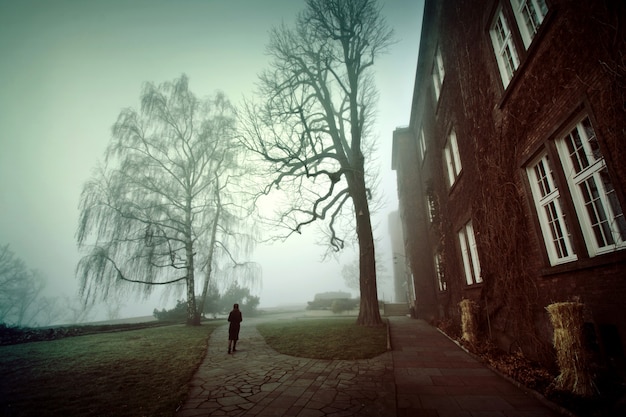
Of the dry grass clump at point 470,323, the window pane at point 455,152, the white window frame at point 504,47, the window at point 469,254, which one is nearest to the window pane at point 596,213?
the white window frame at point 504,47

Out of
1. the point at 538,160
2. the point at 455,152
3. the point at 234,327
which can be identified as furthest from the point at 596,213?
the point at 234,327

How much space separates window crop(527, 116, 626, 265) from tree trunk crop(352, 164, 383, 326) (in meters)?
7.10

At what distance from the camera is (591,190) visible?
3.84 meters

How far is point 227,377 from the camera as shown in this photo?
17.8 ft

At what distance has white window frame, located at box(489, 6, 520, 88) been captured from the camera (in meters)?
5.54

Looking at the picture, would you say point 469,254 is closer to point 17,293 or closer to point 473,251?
point 473,251

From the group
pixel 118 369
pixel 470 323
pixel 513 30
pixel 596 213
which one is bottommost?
pixel 118 369

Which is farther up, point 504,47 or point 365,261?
point 504,47

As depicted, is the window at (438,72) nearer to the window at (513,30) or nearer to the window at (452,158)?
the window at (452,158)

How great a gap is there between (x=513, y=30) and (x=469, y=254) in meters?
6.61

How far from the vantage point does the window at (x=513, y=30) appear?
→ 15.7 ft

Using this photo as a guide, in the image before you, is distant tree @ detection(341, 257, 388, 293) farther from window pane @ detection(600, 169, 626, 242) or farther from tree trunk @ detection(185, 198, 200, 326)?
window pane @ detection(600, 169, 626, 242)

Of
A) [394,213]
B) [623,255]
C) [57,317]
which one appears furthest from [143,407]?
[394,213]

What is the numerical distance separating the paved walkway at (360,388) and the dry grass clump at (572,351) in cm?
48
